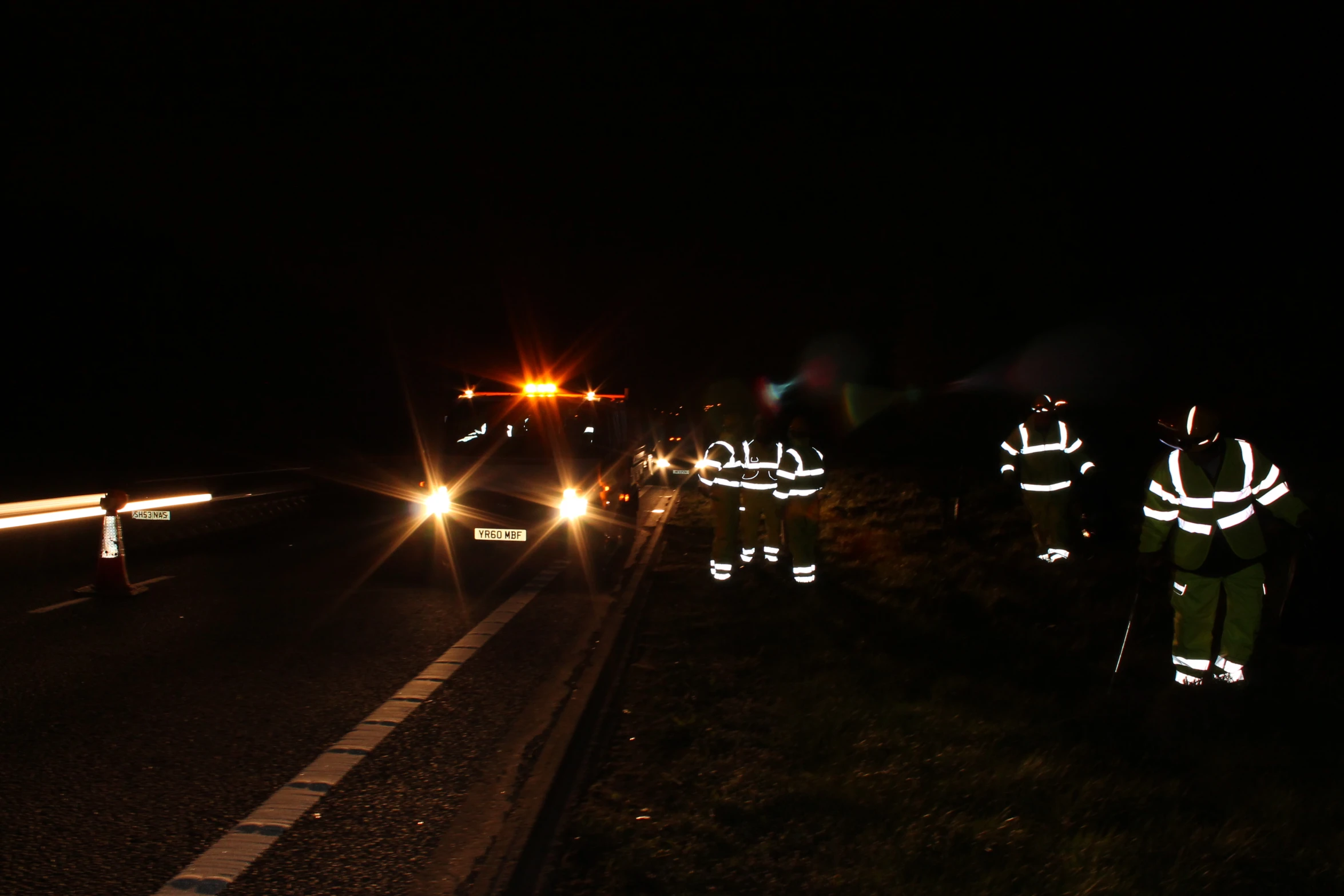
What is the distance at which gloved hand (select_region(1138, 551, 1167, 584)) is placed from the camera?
264 inches

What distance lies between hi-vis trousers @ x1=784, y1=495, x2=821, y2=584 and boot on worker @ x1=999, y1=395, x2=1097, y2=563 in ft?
7.73

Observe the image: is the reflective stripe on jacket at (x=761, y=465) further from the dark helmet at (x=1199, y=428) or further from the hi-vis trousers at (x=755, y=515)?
the dark helmet at (x=1199, y=428)

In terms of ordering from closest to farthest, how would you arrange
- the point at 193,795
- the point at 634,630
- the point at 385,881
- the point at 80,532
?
the point at 385,881, the point at 193,795, the point at 634,630, the point at 80,532

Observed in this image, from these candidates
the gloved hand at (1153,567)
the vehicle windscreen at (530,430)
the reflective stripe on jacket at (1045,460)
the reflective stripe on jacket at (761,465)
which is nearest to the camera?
the gloved hand at (1153,567)

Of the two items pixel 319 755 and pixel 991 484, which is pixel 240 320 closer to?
pixel 991 484

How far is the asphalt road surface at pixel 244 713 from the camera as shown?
4.41 m

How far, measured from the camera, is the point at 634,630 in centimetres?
880

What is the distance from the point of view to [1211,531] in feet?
21.1

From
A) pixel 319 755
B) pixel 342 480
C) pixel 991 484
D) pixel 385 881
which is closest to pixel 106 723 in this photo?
pixel 319 755

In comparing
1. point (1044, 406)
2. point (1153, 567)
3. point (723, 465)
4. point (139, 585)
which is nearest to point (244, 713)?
point (139, 585)

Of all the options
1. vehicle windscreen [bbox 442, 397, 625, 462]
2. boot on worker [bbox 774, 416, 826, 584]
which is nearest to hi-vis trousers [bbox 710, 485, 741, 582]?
boot on worker [bbox 774, 416, 826, 584]

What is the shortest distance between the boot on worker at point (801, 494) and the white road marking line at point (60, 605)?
257 inches

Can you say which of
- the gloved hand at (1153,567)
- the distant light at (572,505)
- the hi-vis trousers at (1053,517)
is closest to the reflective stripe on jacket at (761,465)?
the distant light at (572,505)

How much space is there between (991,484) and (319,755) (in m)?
18.0
